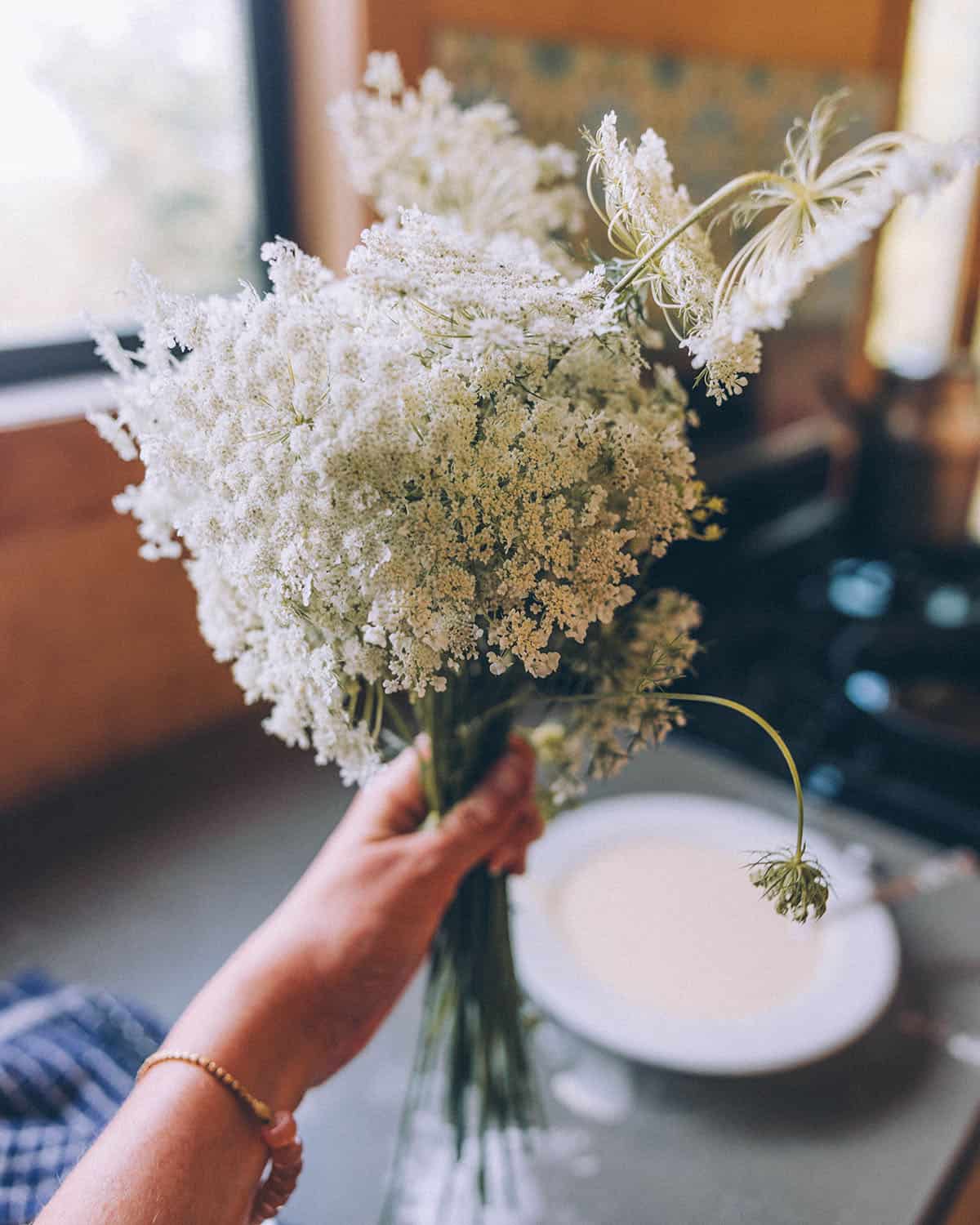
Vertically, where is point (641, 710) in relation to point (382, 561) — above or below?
below

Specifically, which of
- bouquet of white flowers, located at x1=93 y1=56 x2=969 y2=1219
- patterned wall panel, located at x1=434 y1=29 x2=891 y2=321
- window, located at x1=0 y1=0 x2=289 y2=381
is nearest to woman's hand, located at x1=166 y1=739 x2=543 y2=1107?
bouquet of white flowers, located at x1=93 y1=56 x2=969 y2=1219

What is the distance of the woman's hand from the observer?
21.1 inches

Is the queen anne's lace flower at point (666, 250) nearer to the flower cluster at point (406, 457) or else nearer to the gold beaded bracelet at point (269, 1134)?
the flower cluster at point (406, 457)

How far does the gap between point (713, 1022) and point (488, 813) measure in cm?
30

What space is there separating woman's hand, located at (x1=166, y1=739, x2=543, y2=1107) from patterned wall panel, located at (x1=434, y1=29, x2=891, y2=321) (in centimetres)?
92

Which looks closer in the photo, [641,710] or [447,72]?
[641,710]

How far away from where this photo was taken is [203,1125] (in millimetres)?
486

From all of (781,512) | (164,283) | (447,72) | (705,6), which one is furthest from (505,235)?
(781,512)

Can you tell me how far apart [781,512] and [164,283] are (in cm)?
174

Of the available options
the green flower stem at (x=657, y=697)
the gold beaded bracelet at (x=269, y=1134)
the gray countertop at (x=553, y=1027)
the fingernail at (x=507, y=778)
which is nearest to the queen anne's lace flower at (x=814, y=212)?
the green flower stem at (x=657, y=697)

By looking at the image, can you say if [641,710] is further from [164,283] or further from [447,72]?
[447,72]

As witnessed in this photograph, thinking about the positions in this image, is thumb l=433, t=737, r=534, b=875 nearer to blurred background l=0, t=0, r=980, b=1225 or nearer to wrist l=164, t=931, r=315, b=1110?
wrist l=164, t=931, r=315, b=1110

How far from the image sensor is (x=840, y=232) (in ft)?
1.13

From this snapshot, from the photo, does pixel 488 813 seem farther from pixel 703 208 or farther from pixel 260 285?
pixel 260 285
